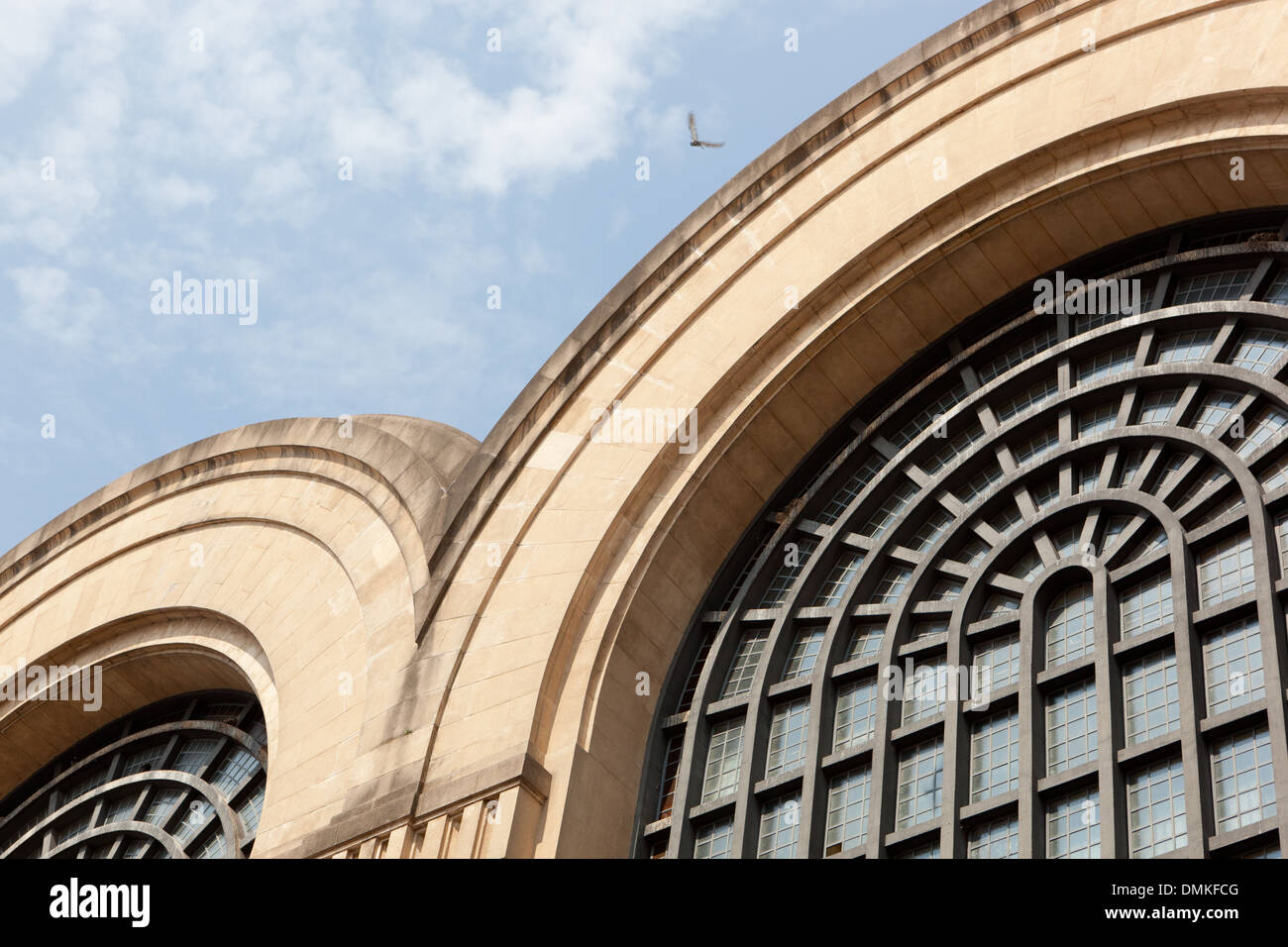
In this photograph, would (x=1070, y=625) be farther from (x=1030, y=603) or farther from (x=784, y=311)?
(x=784, y=311)

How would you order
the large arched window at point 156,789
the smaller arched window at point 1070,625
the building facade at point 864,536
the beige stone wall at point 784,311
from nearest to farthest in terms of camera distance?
the building facade at point 864,536
the smaller arched window at point 1070,625
the beige stone wall at point 784,311
the large arched window at point 156,789

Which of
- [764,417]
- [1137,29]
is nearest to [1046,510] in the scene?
[764,417]

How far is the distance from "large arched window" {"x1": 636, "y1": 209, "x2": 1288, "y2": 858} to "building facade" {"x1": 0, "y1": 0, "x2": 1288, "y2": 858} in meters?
0.04

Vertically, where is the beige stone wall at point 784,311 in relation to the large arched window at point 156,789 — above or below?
above

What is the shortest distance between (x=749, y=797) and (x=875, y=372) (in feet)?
15.6

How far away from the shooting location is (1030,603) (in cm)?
1280

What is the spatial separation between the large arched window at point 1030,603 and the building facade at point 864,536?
39mm

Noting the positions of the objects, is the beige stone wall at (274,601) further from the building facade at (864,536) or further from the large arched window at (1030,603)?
the large arched window at (1030,603)

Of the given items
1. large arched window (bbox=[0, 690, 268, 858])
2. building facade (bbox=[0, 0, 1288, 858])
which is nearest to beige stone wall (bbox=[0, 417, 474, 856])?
building facade (bbox=[0, 0, 1288, 858])

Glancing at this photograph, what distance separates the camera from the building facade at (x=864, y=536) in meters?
12.2

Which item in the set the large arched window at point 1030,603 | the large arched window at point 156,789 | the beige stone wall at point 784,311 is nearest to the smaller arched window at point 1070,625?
the large arched window at point 1030,603

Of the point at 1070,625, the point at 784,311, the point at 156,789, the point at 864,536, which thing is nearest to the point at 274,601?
the point at 156,789

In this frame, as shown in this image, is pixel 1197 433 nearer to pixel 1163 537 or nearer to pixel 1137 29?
pixel 1163 537

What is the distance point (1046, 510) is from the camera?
13273mm
